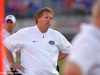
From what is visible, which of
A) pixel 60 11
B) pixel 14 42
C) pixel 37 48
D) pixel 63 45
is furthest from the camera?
pixel 60 11

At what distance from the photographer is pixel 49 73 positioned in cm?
862

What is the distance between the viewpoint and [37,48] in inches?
336

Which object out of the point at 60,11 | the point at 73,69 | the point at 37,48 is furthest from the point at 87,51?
the point at 60,11

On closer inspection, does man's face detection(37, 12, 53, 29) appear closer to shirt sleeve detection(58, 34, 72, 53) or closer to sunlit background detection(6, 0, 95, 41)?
shirt sleeve detection(58, 34, 72, 53)

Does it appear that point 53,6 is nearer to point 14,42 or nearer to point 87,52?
point 14,42

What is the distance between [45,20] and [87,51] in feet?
14.3

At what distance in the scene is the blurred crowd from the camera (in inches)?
1087

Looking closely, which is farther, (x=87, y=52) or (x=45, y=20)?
(x=45, y=20)

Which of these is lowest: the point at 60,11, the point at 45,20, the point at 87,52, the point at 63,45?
the point at 60,11

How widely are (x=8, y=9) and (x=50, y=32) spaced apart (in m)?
19.3

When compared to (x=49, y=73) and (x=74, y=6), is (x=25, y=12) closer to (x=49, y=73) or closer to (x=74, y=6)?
(x=74, y=6)

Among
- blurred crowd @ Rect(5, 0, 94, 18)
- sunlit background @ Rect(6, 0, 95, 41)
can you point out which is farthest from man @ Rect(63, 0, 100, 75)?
blurred crowd @ Rect(5, 0, 94, 18)

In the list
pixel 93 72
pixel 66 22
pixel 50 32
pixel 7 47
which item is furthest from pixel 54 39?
pixel 66 22

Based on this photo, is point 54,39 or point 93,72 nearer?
point 93,72
